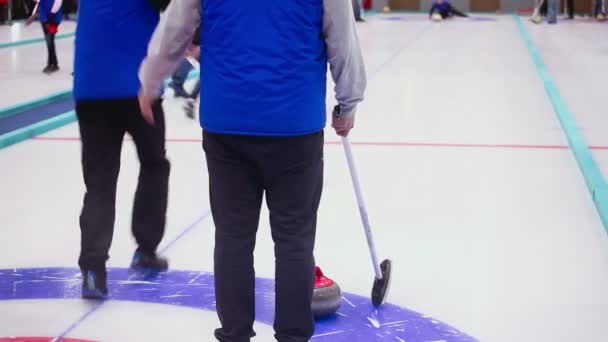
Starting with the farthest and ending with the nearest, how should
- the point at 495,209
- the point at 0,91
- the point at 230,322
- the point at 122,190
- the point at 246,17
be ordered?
1. the point at 0,91
2. the point at 122,190
3. the point at 495,209
4. the point at 230,322
5. the point at 246,17

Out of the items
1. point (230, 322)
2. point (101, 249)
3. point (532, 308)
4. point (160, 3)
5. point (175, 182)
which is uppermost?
point (160, 3)

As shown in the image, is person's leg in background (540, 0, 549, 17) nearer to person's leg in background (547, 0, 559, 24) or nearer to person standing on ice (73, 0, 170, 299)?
person's leg in background (547, 0, 559, 24)

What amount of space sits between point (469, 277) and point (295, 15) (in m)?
1.78

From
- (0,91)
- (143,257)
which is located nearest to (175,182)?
(143,257)

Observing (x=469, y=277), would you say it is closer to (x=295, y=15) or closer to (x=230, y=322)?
(x=230, y=322)

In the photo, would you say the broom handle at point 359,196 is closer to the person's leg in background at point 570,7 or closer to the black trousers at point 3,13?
the black trousers at point 3,13

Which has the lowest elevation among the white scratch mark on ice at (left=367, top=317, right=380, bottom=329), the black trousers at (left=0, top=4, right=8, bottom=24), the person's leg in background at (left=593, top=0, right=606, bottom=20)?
the person's leg in background at (left=593, top=0, right=606, bottom=20)

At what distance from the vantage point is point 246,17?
2.20 m

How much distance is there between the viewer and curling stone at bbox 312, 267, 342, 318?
3000 millimetres

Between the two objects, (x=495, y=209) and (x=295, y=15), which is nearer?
(x=295, y=15)

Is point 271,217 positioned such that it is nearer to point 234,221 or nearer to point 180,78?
point 234,221

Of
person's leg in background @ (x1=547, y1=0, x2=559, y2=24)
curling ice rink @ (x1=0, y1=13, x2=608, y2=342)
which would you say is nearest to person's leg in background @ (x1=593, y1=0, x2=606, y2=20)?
person's leg in background @ (x1=547, y1=0, x2=559, y2=24)

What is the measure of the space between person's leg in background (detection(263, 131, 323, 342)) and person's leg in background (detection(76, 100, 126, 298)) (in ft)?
3.34

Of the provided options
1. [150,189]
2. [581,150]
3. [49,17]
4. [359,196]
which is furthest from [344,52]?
[49,17]
